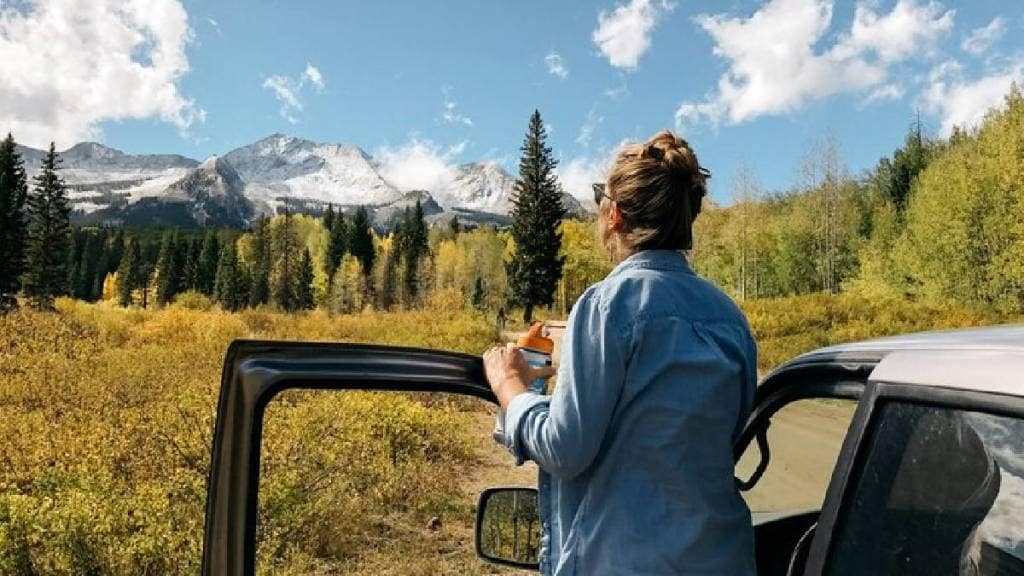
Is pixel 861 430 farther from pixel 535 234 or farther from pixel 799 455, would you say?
pixel 535 234

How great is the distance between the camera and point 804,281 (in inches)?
2351

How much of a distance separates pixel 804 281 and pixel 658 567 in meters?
62.1

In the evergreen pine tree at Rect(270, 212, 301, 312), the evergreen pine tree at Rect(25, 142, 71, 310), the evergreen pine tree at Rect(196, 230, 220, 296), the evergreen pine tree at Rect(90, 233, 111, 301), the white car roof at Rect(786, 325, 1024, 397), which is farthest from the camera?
the evergreen pine tree at Rect(90, 233, 111, 301)

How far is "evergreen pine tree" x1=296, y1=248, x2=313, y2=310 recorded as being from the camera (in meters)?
88.4

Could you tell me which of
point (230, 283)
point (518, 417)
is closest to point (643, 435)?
point (518, 417)

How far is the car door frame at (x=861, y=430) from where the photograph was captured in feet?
3.77

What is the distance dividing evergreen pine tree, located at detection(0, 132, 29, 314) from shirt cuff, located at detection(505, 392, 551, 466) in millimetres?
57062

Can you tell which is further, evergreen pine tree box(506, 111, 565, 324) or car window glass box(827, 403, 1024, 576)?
evergreen pine tree box(506, 111, 565, 324)

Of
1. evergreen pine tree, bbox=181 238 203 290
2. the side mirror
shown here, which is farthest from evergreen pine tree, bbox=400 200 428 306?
the side mirror

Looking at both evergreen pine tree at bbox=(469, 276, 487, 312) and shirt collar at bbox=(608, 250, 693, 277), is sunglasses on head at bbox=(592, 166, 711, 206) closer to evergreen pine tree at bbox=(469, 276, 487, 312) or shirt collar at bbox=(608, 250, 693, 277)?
shirt collar at bbox=(608, 250, 693, 277)

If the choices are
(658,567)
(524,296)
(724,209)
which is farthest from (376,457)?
(724,209)

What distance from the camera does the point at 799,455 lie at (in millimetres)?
2424

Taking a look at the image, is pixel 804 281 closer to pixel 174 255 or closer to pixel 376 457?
pixel 376 457

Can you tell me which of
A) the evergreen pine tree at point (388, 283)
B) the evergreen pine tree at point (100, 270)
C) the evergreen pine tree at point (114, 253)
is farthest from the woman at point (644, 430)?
the evergreen pine tree at point (114, 253)
